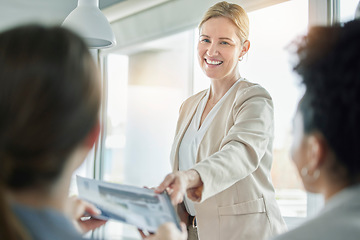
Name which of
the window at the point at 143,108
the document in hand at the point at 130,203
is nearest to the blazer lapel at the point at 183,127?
the document in hand at the point at 130,203

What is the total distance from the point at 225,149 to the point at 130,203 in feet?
1.72

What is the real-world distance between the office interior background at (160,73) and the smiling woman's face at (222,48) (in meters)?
0.75

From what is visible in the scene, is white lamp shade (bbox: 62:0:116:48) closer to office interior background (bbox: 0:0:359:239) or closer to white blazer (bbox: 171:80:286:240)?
white blazer (bbox: 171:80:286:240)

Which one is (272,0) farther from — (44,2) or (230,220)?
(44,2)

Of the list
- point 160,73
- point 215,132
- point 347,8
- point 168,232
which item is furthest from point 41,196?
point 160,73

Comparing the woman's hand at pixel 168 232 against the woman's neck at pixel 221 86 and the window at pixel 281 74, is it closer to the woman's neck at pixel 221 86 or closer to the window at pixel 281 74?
the woman's neck at pixel 221 86

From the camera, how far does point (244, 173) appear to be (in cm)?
168

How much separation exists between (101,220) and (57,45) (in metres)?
0.77

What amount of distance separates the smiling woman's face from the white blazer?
0.47 feet

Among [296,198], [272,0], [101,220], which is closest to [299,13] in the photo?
[272,0]

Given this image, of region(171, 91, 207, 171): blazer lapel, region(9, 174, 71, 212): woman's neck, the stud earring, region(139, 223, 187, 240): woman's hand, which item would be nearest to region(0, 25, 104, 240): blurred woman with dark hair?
region(9, 174, 71, 212): woman's neck

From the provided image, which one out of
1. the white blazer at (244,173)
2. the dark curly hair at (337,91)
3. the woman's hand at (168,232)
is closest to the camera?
the dark curly hair at (337,91)

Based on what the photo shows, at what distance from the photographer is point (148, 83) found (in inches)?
176

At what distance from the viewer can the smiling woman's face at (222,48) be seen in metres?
2.06
